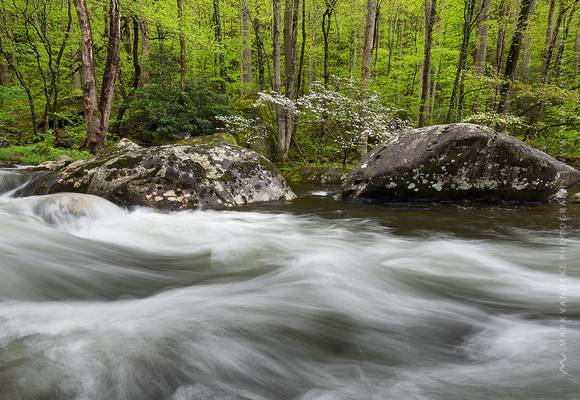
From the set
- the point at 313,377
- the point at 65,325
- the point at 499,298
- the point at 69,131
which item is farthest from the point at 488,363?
the point at 69,131

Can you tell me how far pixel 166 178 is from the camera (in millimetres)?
6016

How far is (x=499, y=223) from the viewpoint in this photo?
16.8 ft

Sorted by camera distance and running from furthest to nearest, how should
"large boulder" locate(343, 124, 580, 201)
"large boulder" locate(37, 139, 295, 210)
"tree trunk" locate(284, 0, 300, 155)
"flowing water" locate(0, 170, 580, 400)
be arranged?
"tree trunk" locate(284, 0, 300, 155)
"large boulder" locate(343, 124, 580, 201)
"large boulder" locate(37, 139, 295, 210)
"flowing water" locate(0, 170, 580, 400)

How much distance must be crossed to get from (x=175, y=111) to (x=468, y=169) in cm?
1050

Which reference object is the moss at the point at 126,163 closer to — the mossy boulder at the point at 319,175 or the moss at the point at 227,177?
the moss at the point at 227,177

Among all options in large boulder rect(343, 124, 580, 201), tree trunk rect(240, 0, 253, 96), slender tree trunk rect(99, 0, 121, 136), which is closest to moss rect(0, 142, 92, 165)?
slender tree trunk rect(99, 0, 121, 136)

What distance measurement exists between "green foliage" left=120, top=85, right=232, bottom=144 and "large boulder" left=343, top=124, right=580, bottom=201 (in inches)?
346

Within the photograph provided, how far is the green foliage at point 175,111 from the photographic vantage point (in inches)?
524

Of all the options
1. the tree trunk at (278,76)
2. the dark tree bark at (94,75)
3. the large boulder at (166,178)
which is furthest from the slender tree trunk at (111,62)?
the tree trunk at (278,76)

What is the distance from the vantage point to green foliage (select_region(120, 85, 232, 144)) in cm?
1330

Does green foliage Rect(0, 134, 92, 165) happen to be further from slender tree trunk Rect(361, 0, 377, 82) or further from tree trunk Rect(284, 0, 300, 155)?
slender tree trunk Rect(361, 0, 377, 82)

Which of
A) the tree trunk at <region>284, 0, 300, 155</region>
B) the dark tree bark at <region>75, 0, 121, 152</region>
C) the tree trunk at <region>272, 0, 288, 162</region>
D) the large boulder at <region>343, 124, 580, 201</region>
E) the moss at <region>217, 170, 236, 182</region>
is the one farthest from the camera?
the tree trunk at <region>284, 0, 300, 155</region>

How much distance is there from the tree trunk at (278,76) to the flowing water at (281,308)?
7752 millimetres

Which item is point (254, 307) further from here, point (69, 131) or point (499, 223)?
point (69, 131)
